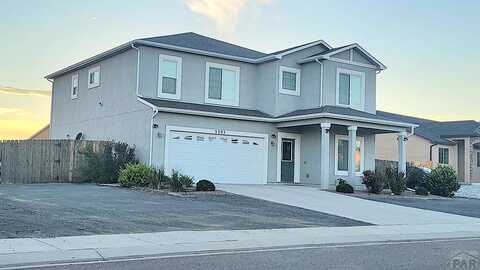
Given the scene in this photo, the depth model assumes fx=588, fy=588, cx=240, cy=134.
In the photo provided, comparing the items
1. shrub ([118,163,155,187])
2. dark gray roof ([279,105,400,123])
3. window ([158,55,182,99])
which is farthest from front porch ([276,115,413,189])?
shrub ([118,163,155,187])

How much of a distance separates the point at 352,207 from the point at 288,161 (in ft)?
32.6

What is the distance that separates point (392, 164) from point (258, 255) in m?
24.6

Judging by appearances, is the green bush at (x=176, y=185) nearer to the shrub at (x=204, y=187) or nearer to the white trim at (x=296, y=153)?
the shrub at (x=204, y=187)

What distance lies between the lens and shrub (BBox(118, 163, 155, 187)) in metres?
23.3

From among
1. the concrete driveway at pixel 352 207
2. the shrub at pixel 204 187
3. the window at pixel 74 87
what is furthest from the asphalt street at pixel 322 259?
the window at pixel 74 87

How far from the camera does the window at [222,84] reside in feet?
94.9

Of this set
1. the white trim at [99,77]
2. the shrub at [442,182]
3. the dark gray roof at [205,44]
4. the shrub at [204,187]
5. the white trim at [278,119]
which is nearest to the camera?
the shrub at [204,187]

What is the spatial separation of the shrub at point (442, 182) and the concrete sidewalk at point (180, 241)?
13760mm

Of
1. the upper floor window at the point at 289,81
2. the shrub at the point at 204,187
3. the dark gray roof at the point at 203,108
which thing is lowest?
the shrub at the point at 204,187

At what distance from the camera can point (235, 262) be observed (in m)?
9.95

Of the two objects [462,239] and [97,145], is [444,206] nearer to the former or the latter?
[462,239]

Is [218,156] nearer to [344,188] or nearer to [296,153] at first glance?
[296,153]

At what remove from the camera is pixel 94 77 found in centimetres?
3148

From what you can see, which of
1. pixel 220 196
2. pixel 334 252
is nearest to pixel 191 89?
pixel 220 196
